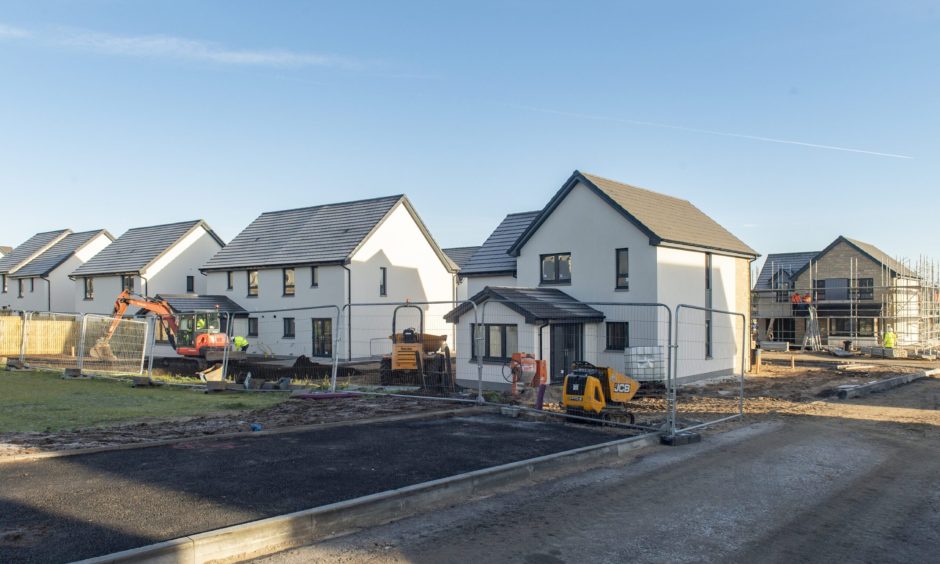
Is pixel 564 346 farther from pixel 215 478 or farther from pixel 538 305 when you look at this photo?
pixel 215 478

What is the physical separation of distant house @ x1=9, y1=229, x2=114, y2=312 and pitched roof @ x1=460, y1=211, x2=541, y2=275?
119 ft

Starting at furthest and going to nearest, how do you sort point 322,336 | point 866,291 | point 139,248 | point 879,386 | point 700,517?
point 866,291 → point 139,248 → point 322,336 → point 879,386 → point 700,517

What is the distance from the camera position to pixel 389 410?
620 inches

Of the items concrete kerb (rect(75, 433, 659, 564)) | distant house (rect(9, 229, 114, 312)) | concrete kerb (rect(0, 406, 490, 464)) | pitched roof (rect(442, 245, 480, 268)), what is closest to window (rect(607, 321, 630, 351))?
concrete kerb (rect(0, 406, 490, 464))

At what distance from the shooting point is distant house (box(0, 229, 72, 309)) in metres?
59.1

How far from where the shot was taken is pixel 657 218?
26422 millimetres

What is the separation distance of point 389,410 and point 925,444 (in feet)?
35.7

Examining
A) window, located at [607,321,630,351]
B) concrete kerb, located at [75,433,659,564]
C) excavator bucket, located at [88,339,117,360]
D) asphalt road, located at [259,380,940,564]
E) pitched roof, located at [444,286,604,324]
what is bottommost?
asphalt road, located at [259,380,940,564]

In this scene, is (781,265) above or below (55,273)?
above

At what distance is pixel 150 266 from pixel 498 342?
29329 millimetres

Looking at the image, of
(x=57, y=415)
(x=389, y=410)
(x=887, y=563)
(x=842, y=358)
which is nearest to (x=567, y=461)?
(x=887, y=563)

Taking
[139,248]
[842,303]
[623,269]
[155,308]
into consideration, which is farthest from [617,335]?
[139,248]

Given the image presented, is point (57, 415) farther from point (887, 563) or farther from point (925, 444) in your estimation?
point (925, 444)

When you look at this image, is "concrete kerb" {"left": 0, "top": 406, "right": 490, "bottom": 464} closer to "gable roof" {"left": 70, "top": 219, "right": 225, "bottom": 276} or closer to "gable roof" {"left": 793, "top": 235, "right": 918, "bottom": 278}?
"gable roof" {"left": 70, "top": 219, "right": 225, "bottom": 276}
